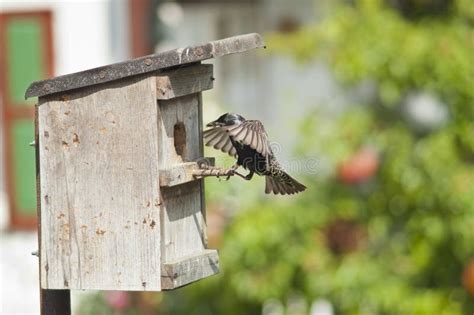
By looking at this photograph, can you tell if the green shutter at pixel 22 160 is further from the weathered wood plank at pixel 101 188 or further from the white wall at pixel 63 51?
the weathered wood plank at pixel 101 188

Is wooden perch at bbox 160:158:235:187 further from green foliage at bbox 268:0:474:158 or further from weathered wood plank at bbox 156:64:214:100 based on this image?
green foliage at bbox 268:0:474:158

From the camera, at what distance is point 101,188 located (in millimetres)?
3275

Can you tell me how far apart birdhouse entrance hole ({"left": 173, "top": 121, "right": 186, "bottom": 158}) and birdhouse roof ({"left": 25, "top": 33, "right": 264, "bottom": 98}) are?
0.28 meters

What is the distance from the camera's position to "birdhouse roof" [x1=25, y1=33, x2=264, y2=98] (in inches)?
125

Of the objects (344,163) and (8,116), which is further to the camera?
(8,116)

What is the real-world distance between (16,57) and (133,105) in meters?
5.01

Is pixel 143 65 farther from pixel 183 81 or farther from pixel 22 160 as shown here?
pixel 22 160

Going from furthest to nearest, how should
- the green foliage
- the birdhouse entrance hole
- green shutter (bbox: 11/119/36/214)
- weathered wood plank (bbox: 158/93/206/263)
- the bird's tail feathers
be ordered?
green shutter (bbox: 11/119/36/214), the green foliage, the bird's tail feathers, the birdhouse entrance hole, weathered wood plank (bbox: 158/93/206/263)

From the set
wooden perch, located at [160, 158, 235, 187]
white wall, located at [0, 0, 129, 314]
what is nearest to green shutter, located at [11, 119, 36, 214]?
white wall, located at [0, 0, 129, 314]

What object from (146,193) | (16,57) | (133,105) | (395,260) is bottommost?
(395,260)

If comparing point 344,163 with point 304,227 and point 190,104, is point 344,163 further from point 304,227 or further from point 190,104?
point 190,104

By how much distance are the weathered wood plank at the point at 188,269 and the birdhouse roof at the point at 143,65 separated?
49 cm

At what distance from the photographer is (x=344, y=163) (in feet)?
22.8

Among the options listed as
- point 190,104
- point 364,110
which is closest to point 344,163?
point 364,110
